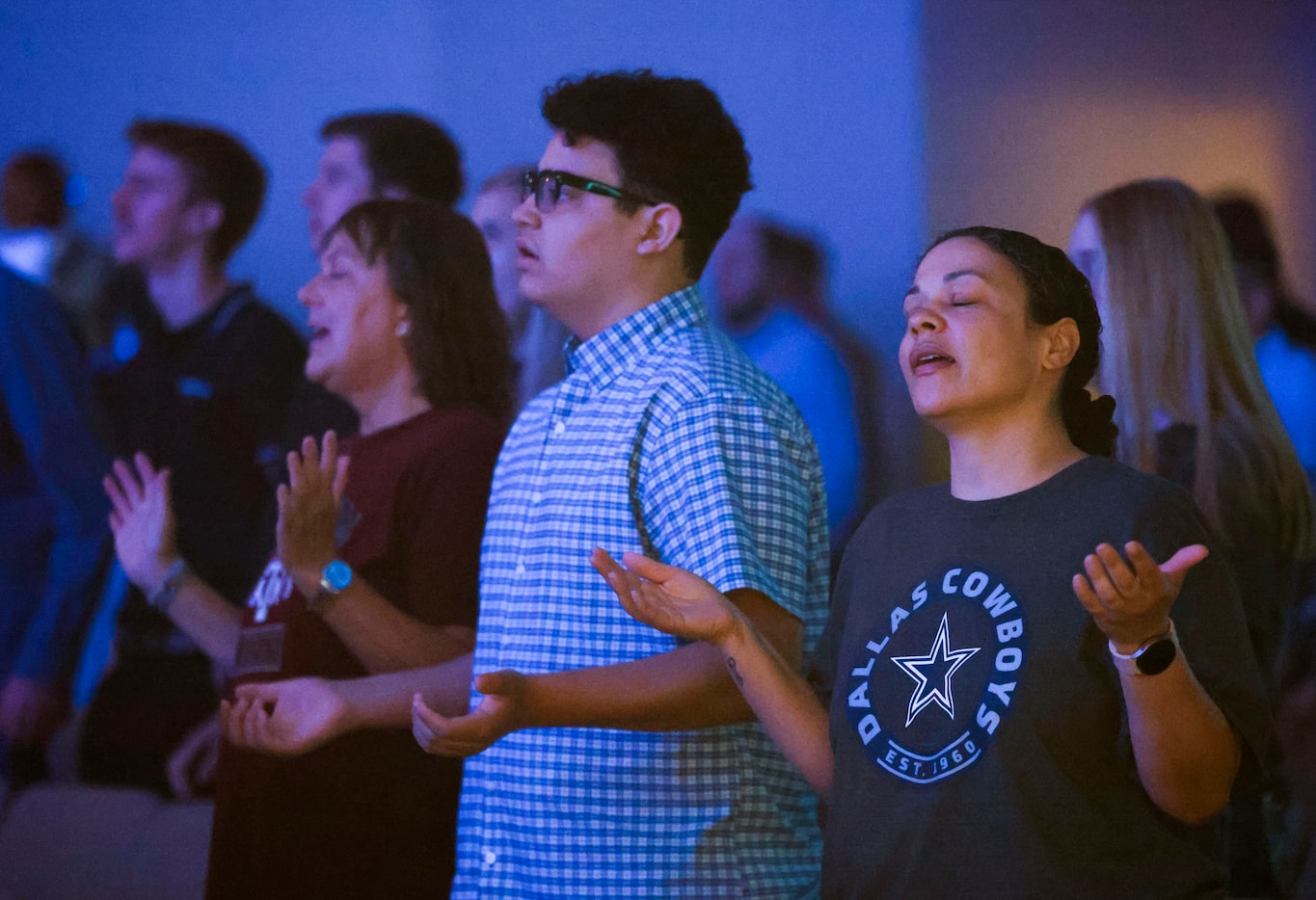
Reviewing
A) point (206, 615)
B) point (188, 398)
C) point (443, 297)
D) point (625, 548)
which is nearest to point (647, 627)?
point (625, 548)

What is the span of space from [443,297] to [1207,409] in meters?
1.30

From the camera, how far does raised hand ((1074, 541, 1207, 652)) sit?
3.75 ft

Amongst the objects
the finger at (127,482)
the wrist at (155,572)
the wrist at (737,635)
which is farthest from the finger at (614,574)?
the finger at (127,482)

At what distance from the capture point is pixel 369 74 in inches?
115

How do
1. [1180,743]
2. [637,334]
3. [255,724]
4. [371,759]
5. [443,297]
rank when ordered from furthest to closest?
[443,297] → [371,759] → [255,724] → [637,334] → [1180,743]

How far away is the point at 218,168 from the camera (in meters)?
2.97

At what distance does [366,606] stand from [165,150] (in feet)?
4.84

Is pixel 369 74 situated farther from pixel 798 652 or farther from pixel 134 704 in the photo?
pixel 798 652

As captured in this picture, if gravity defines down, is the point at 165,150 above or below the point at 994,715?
above

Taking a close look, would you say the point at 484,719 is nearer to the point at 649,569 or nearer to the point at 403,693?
the point at 649,569

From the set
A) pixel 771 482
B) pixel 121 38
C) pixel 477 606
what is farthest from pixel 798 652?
pixel 121 38

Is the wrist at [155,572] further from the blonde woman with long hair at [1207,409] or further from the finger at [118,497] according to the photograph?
the blonde woman with long hair at [1207,409]

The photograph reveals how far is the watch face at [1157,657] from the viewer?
1.20 meters

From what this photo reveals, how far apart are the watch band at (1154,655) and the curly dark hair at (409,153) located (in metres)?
1.94
